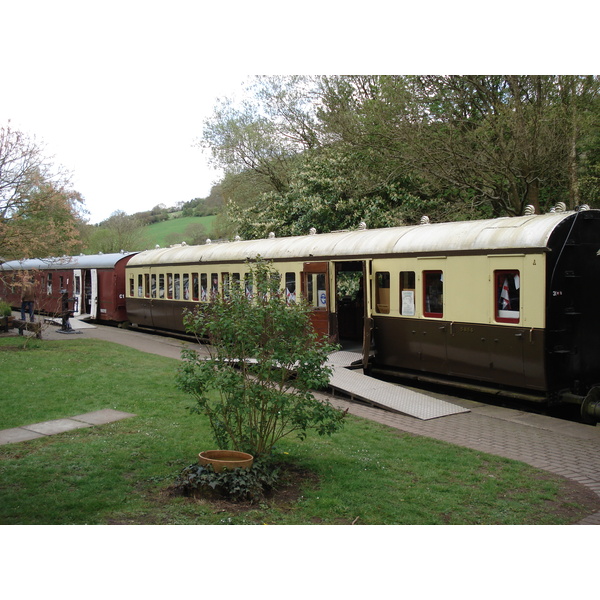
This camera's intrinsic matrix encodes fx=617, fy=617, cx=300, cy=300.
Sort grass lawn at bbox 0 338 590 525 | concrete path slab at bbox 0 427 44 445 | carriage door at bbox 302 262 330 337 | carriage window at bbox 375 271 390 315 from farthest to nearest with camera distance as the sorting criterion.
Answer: carriage door at bbox 302 262 330 337, carriage window at bbox 375 271 390 315, concrete path slab at bbox 0 427 44 445, grass lawn at bbox 0 338 590 525

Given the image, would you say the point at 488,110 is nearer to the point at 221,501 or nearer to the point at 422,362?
the point at 422,362

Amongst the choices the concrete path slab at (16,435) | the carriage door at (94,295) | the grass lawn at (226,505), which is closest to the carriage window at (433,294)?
the grass lawn at (226,505)

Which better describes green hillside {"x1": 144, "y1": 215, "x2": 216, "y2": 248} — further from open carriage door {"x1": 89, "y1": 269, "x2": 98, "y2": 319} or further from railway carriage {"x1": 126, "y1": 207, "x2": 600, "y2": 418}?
railway carriage {"x1": 126, "y1": 207, "x2": 600, "y2": 418}

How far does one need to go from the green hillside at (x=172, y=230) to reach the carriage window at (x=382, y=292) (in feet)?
149

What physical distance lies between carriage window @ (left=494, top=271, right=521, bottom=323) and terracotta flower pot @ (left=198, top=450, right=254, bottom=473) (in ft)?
20.6

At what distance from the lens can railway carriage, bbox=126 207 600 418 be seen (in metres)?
10.6

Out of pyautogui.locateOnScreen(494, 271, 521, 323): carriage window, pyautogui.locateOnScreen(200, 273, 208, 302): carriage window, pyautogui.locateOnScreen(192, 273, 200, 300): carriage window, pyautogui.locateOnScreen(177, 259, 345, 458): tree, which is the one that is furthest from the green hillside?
pyautogui.locateOnScreen(177, 259, 345, 458): tree

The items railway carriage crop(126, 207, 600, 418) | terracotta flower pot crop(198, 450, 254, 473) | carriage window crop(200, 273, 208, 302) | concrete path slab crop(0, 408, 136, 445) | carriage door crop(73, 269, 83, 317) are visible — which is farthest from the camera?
carriage door crop(73, 269, 83, 317)

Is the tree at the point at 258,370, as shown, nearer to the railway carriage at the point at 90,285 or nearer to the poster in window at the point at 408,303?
the poster in window at the point at 408,303

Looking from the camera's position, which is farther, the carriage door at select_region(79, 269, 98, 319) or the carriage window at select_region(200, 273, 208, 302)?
the carriage door at select_region(79, 269, 98, 319)

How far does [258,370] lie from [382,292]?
7.65 meters
